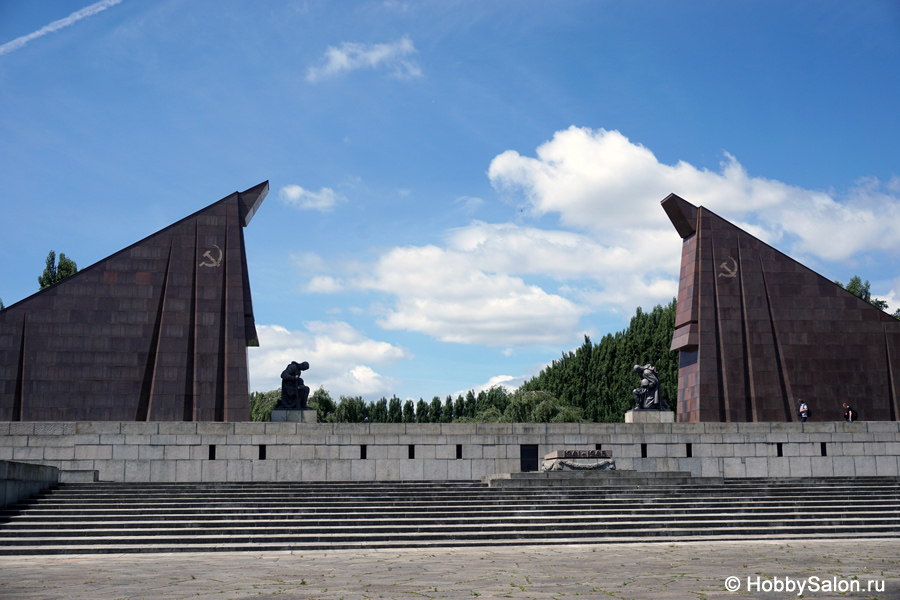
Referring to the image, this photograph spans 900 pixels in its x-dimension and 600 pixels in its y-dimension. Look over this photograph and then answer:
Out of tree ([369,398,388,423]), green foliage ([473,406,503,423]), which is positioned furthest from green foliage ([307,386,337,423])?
green foliage ([473,406,503,423])

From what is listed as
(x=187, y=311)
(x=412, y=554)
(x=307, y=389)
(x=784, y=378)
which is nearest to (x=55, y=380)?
(x=187, y=311)

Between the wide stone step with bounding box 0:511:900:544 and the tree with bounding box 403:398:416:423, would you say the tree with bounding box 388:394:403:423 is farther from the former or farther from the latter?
the wide stone step with bounding box 0:511:900:544

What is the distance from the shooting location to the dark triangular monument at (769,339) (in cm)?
2412

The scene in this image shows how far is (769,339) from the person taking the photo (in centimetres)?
2442

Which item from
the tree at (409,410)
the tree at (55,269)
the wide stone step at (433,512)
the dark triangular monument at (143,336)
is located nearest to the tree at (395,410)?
the tree at (409,410)

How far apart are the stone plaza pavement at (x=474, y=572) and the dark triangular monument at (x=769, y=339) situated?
38.1 ft

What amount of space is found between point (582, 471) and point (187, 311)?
12.7m

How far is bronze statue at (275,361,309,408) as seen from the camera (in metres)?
21.3

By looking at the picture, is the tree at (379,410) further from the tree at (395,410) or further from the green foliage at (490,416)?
the green foliage at (490,416)

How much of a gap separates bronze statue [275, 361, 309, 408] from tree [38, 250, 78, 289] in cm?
2128

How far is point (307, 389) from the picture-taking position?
2177cm

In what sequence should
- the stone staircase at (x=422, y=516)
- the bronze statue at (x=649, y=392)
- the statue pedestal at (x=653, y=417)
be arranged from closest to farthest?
the stone staircase at (x=422, y=516) < the statue pedestal at (x=653, y=417) < the bronze statue at (x=649, y=392)

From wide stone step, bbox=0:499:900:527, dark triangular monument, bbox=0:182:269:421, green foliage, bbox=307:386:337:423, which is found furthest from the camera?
green foliage, bbox=307:386:337:423

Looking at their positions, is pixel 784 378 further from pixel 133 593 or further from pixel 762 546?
pixel 133 593
